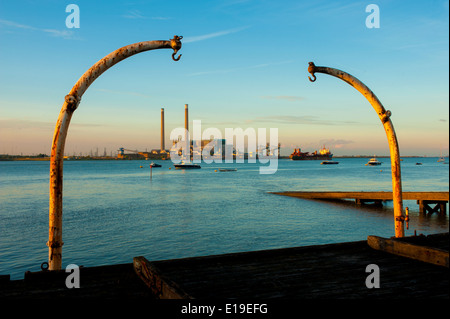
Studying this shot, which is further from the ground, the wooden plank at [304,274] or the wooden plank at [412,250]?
the wooden plank at [412,250]

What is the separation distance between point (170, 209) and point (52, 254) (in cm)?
3050

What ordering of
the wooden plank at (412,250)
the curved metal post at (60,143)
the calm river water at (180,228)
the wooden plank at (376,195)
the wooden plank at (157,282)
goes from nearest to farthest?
the wooden plank at (157,282)
the curved metal post at (60,143)
the wooden plank at (412,250)
the calm river water at (180,228)
the wooden plank at (376,195)

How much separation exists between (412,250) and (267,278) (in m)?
3.50

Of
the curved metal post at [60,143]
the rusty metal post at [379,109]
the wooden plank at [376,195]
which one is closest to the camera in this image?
the curved metal post at [60,143]

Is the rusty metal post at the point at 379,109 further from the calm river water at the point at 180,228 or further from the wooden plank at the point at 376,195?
the wooden plank at the point at 376,195

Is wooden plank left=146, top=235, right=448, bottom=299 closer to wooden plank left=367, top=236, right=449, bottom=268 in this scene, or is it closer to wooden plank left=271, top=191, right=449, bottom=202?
wooden plank left=367, top=236, right=449, bottom=268

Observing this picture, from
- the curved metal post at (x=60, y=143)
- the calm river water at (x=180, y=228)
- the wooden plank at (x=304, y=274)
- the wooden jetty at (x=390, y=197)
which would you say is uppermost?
the curved metal post at (x=60, y=143)

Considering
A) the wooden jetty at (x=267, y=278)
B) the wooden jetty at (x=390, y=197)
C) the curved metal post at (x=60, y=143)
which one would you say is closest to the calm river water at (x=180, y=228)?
the wooden jetty at (x=390, y=197)

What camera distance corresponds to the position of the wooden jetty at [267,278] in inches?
217

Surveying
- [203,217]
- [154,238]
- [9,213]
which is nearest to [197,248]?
[154,238]

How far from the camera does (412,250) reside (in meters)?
7.45

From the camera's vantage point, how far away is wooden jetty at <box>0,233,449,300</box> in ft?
18.1

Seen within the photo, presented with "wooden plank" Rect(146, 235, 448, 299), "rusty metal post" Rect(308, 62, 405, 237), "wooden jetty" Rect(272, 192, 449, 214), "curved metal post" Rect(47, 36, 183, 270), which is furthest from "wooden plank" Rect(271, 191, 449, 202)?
"curved metal post" Rect(47, 36, 183, 270)
